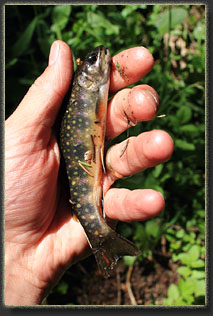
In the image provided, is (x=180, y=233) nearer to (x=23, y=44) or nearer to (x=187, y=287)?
(x=187, y=287)

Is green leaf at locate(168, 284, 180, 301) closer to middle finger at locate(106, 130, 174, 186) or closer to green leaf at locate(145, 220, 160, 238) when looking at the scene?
green leaf at locate(145, 220, 160, 238)

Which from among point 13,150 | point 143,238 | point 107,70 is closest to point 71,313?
point 143,238

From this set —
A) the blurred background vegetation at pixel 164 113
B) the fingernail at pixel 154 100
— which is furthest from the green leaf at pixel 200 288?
the fingernail at pixel 154 100

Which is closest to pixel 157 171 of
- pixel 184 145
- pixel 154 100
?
pixel 184 145

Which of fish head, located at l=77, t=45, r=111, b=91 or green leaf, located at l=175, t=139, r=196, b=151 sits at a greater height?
fish head, located at l=77, t=45, r=111, b=91

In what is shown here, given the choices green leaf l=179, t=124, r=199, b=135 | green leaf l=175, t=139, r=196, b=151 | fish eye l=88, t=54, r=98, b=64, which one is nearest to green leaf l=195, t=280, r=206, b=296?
green leaf l=175, t=139, r=196, b=151

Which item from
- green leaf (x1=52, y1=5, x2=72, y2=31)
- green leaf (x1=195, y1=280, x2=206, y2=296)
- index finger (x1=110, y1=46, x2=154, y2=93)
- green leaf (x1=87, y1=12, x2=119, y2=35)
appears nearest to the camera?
index finger (x1=110, y1=46, x2=154, y2=93)
